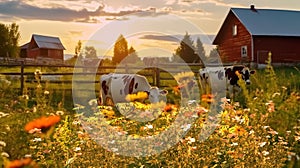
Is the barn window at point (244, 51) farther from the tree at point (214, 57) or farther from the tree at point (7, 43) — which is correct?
the tree at point (7, 43)

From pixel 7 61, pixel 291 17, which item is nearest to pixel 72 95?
pixel 7 61

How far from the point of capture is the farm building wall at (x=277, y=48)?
32.3 m

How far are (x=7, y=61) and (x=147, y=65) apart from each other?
1759cm

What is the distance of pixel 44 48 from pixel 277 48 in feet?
124

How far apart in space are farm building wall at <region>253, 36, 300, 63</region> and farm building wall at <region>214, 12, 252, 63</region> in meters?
0.60

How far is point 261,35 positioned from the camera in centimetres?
3219

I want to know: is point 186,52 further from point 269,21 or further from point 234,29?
point 269,21

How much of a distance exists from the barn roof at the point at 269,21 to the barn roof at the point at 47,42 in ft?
114

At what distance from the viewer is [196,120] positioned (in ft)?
17.9

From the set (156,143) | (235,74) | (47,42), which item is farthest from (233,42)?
(47,42)

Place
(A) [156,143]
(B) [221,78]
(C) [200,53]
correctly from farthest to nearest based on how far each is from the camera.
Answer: (C) [200,53]
(B) [221,78]
(A) [156,143]

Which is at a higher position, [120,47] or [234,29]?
[234,29]

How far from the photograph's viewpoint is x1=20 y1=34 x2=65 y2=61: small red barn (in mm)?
63656

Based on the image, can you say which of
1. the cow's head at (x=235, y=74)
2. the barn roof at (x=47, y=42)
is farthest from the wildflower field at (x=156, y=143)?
the barn roof at (x=47, y=42)
